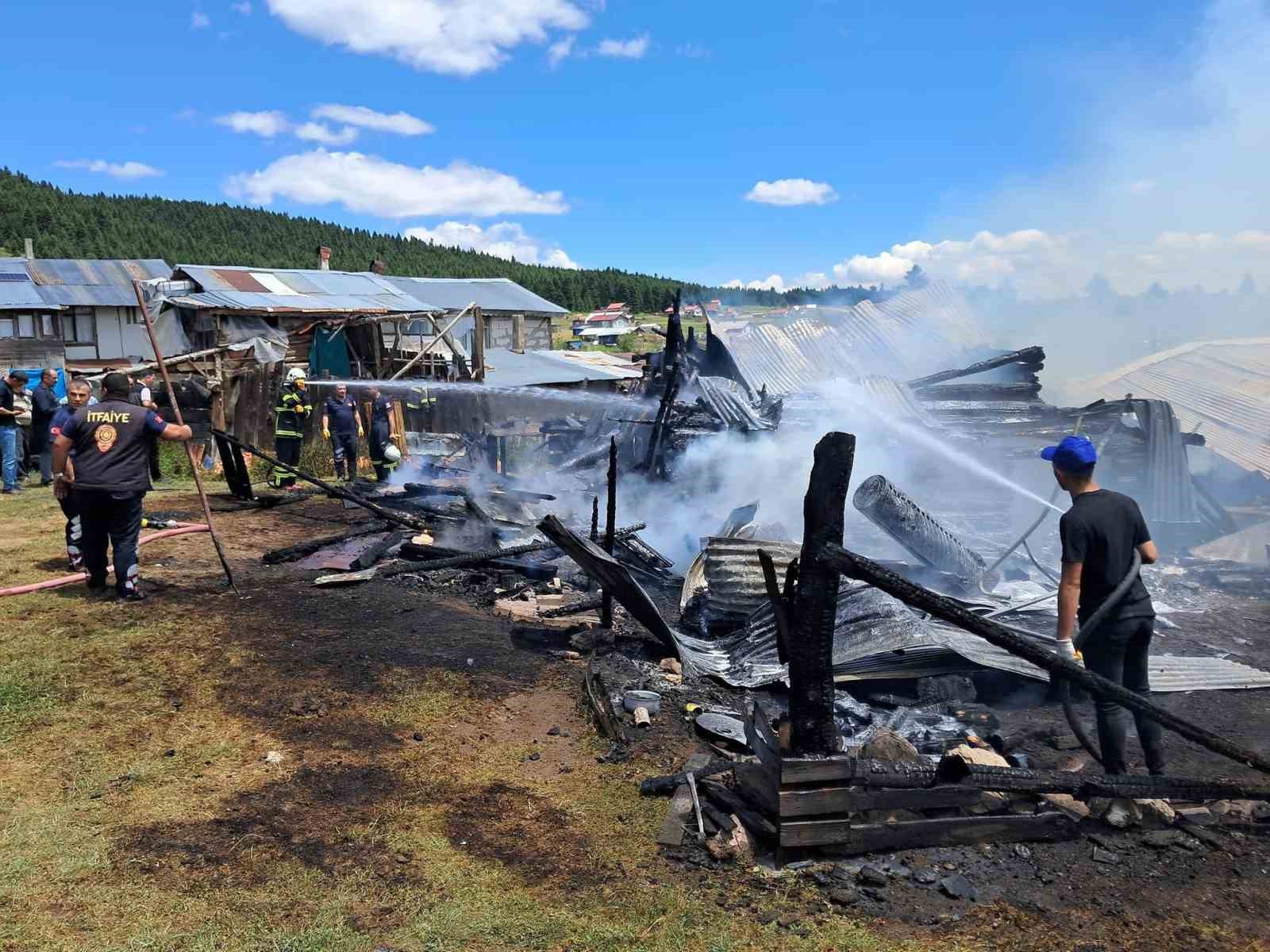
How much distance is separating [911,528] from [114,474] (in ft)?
22.7

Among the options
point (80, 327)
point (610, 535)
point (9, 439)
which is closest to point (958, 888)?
point (610, 535)

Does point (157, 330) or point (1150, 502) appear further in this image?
point (157, 330)

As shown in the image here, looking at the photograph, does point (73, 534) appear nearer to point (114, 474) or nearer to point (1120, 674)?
point (114, 474)

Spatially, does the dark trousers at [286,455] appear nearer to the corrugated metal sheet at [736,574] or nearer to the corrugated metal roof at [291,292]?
the corrugated metal sheet at [736,574]

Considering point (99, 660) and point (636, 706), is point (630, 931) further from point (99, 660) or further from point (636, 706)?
point (99, 660)

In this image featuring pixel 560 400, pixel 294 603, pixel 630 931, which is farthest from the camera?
pixel 560 400

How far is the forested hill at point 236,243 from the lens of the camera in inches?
2709

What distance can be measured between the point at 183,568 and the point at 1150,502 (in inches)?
458

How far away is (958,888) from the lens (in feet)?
11.8

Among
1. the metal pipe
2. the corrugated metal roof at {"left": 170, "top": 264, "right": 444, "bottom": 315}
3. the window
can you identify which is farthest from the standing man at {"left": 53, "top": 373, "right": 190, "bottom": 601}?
the window

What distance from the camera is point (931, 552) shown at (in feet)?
25.5

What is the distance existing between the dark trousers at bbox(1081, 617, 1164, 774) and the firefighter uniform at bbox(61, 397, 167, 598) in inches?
278

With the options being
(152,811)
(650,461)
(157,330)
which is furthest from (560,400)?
(157,330)

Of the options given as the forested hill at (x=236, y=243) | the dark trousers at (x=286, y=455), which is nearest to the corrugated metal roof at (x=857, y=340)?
the dark trousers at (x=286, y=455)
